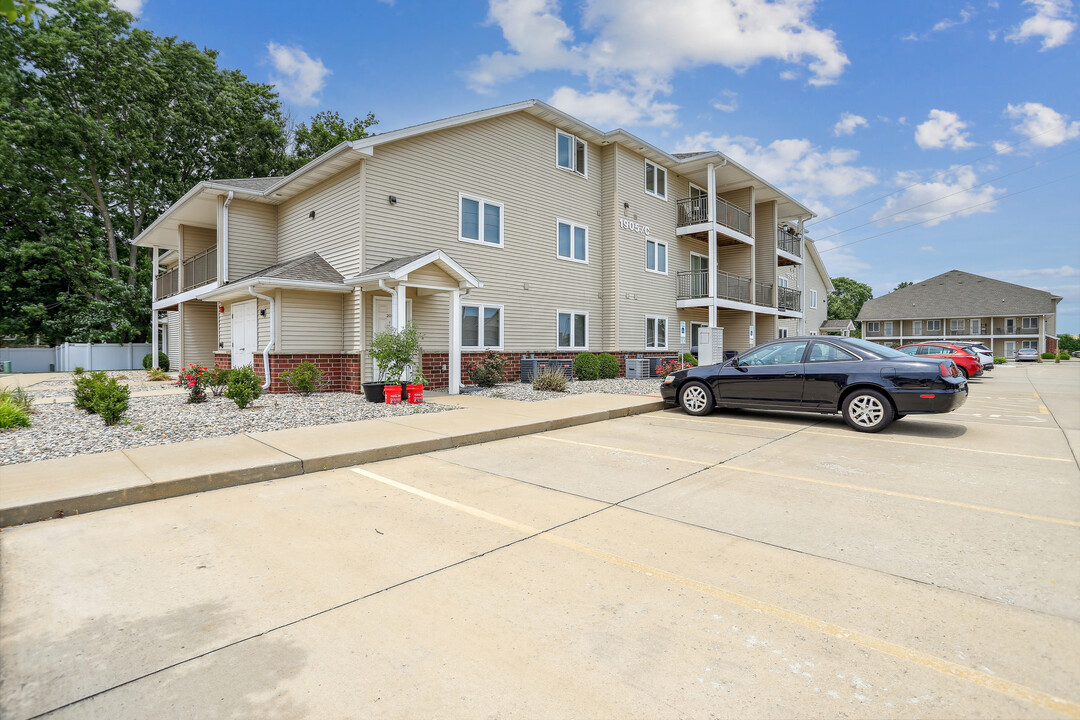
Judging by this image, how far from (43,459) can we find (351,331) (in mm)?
8253

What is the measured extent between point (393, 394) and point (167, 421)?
4.05m

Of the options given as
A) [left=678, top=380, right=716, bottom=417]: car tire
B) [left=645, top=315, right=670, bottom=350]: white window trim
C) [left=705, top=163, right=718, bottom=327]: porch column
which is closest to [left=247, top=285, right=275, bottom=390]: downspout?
[left=678, top=380, right=716, bottom=417]: car tire

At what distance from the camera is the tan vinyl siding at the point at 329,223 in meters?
13.7

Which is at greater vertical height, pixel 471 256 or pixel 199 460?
pixel 471 256

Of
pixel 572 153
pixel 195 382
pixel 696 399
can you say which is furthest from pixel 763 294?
pixel 195 382

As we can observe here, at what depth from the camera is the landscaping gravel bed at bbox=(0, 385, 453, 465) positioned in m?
6.92

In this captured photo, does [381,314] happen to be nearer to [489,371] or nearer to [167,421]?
[489,371]

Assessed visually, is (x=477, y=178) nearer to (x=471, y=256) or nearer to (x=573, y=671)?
(x=471, y=256)

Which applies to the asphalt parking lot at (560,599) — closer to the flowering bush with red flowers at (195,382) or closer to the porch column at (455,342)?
the flowering bush with red flowers at (195,382)

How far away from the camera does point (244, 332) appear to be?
1519 cm

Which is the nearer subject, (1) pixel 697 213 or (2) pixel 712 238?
(2) pixel 712 238

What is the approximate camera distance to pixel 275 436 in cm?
766

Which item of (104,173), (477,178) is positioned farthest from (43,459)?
(104,173)

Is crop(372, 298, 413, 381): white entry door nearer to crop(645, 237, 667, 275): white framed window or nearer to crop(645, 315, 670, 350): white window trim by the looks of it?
crop(645, 315, 670, 350): white window trim
